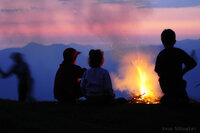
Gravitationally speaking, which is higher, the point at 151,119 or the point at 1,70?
the point at 1,70

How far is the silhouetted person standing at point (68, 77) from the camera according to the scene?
6973 millimetres

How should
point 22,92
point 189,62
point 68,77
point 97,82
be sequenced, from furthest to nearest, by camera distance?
point 22,92 < point 68,77 < point 97,82 < point 189,62

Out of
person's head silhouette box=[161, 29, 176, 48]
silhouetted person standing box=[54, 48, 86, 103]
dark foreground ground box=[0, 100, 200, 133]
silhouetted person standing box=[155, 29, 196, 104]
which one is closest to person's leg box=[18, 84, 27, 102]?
silhouetted person standing box=[54, 48, 86, 103]

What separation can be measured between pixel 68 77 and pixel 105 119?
2.15 m

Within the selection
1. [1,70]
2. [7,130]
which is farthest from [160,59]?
[1,70]

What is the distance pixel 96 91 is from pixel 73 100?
1.04m

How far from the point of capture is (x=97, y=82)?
619 cm

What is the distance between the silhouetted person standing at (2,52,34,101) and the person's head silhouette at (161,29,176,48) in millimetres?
4983

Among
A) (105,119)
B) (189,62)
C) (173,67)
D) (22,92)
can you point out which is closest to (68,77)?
(105,119)

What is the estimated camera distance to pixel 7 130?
13.5ft

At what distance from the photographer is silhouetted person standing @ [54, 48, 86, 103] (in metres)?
6.97

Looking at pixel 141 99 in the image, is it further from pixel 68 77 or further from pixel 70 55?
pixel 70 55

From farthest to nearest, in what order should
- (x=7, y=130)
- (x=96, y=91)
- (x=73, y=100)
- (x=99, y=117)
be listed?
(x=73, y=100) < (x=96, y=91) < (x=99, y=117) < (x=7, y=130)

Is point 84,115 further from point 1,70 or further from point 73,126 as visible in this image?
point 1,70
